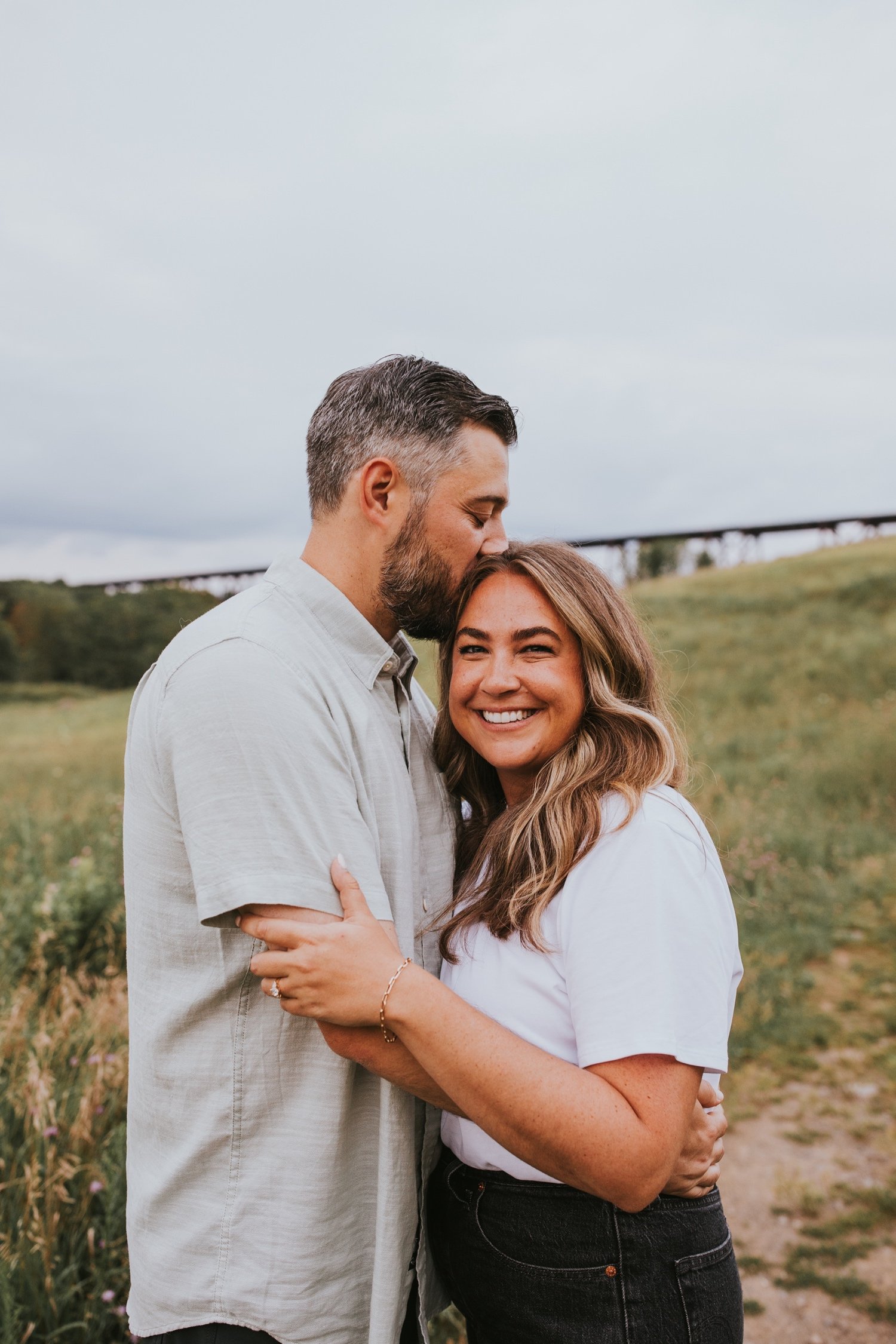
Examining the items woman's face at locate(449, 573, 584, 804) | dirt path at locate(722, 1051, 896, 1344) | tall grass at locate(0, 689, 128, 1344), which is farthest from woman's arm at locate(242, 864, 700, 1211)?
dirt path at locate(722, 1051, 896, 1344)

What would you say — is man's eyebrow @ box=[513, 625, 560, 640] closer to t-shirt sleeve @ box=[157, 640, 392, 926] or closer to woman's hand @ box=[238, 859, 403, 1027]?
t-shirt sleeve @ box=[157, 640, 392, 926]

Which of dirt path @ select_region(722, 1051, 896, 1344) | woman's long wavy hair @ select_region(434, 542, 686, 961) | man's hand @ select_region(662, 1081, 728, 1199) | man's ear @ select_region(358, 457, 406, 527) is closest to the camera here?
man's hand @ select_region(662, 1081, 728, 1199)

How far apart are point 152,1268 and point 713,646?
21.3 meters

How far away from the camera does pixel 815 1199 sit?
14.8ft

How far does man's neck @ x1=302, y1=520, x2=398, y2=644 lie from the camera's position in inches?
86.5

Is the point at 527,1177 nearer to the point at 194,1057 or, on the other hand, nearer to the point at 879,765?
the point at 194,1057

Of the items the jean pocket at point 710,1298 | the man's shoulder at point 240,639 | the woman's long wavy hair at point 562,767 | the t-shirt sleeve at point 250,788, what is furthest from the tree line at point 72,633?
the jean pocket at point 710,1298

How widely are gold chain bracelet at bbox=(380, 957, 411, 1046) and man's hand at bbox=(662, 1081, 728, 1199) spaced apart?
0.62 m

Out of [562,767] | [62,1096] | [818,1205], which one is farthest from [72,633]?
[562,767]

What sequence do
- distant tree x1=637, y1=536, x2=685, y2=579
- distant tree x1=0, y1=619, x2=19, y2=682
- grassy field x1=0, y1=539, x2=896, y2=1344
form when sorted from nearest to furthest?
grassy field x1=0, y1=539, x2=896, y2=1344
distant tree x1=0, y1=619, x2=19, y2=682
distant tree x1=637, y1=536, x2=685, y2=579

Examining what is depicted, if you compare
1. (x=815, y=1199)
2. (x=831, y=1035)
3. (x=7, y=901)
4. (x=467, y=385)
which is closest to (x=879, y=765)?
(x=831, y=1035)

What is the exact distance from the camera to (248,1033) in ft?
5.98

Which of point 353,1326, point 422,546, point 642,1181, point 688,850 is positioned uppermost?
point 422,546

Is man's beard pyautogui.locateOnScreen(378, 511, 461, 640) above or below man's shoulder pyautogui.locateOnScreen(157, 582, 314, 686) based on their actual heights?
above
